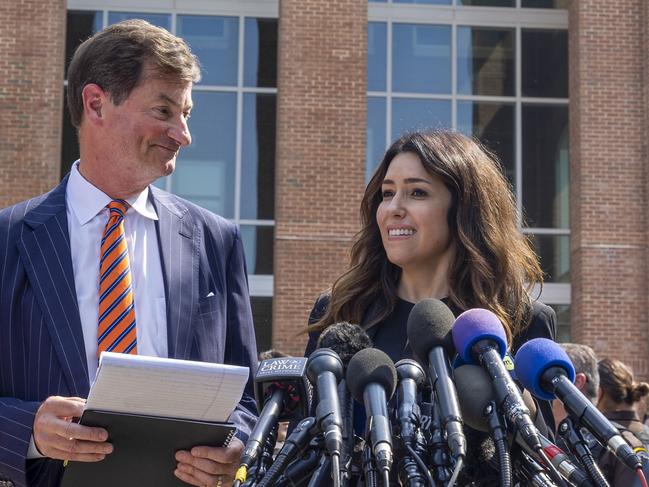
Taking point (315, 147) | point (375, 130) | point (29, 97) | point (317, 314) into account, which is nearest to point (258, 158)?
point (315, 147)

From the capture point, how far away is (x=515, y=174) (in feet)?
56.6

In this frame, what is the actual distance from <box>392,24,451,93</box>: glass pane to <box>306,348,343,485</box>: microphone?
1471cm

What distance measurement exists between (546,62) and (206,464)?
1542 cm

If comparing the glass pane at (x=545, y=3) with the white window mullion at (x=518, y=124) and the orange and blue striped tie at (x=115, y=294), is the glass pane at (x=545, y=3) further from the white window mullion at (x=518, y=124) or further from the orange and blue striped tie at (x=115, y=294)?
the orange and blue striped tie at (x=115, y=294)

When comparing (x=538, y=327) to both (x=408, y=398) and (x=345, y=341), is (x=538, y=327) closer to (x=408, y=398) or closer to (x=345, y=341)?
(x=345, y=341)

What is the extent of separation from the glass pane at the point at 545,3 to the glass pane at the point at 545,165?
5.46 ft

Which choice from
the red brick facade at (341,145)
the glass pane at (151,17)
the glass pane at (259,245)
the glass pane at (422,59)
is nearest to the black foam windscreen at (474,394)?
the red brick facade at (341,145)

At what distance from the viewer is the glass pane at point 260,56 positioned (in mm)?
17172

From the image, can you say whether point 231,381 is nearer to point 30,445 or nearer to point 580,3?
point 30,445

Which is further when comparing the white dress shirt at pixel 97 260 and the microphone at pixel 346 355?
the white dress shirt at pixel 97 260

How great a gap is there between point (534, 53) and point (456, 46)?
1.36 meters

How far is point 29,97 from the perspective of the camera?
53.2ft

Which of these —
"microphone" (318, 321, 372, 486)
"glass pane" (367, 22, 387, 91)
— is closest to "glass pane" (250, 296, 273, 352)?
"glass pane" (367, 22, 387, 91)

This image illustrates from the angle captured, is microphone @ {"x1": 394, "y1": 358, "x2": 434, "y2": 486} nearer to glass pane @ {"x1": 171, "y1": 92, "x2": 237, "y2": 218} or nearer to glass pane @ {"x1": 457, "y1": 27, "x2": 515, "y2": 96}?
glass pane @ {"x1": 171, "y1": 92, "x2": 237, "y2": 218}
